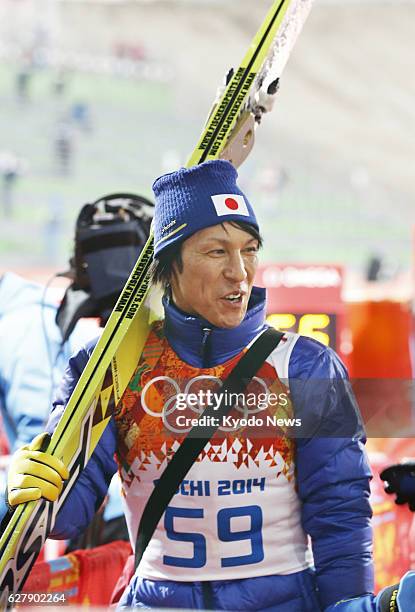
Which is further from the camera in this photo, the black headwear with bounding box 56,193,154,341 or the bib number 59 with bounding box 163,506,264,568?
the black headwear with bounding box 56,193,154,341

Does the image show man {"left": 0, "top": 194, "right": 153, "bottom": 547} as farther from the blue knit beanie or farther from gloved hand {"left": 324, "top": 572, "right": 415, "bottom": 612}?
gloved hand {"left": 324, "top": 572, "right": 415, "bottom": 612}

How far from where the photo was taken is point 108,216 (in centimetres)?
266

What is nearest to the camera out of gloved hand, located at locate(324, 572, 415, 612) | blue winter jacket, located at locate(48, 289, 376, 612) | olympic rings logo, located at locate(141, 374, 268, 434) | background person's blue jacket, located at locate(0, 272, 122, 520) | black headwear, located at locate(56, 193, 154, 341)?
gloved hand, located at locate(324, 572, 415, 612)

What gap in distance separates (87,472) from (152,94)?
5.03 metres

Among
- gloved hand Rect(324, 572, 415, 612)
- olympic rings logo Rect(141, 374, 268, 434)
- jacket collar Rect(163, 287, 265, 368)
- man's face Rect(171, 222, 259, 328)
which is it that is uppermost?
man's face Rect(171, 222, 259, 328)

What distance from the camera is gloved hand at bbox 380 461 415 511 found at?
6.83 feet

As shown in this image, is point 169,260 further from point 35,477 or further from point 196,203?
point 35,477

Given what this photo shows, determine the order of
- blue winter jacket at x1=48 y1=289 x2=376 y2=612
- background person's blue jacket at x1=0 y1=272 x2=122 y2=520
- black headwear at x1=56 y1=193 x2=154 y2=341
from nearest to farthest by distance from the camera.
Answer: blue winter jacket at x1=48 y1=289 x2=376 y2=612, black headwear at x1=56 y1=193 x2=154 y2=341, background person's blue jacket at x1=0 y1=272 x2=122 y2=520

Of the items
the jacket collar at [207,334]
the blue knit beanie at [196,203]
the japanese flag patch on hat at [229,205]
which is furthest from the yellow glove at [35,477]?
the japanese flag patch on hat at [229,205]

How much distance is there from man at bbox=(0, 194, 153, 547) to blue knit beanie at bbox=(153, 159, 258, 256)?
0.41m

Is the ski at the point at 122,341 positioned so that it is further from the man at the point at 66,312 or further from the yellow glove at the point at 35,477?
the man at the point at 66,312

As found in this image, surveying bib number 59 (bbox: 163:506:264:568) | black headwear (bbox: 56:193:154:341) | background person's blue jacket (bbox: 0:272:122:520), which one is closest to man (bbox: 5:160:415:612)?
bib number 59 (bbox: 163:506:264:568)

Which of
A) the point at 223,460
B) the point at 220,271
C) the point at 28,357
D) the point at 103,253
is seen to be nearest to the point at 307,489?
the point at 223,460

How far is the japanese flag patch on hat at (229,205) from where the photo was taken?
204cm
